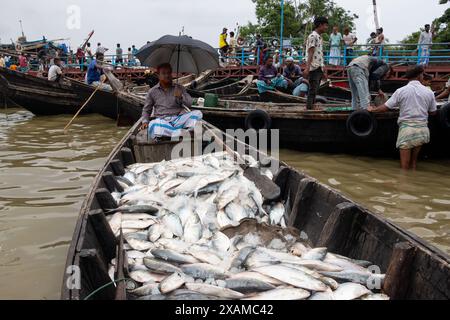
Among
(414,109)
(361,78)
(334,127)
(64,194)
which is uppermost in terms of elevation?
(361,78)

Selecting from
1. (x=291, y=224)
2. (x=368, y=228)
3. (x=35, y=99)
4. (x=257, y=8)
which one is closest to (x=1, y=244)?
(x=291, y=224)

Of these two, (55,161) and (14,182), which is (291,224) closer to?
(14,182)

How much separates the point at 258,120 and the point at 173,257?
5.67 m

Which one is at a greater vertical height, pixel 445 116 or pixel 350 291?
pixel 445 116

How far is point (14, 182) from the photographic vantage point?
20.6 feet

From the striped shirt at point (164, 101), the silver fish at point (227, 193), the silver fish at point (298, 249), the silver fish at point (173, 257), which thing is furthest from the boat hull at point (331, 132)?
the silver fish at point (173, 257)

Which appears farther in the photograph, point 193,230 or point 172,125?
point 172,125

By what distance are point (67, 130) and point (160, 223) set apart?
366 inches

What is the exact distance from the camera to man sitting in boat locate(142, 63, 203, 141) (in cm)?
627

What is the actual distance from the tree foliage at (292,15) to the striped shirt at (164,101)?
111 ft

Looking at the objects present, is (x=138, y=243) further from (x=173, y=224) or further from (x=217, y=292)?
(x=217, y=292)

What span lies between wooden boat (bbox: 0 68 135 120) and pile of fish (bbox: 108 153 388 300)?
8.85 meters

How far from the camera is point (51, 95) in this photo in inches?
555

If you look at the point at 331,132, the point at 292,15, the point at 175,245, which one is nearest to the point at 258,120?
the point at 331,132
